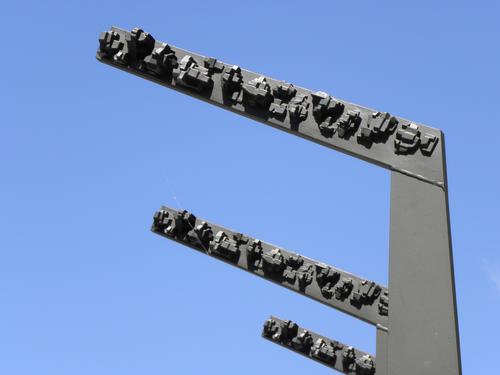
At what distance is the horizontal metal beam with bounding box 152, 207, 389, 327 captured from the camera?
29.8 ft

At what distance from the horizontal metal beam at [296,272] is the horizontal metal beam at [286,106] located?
3.53 meters

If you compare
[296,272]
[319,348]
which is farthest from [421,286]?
[319,348]

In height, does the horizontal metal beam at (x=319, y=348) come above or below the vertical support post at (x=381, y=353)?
above

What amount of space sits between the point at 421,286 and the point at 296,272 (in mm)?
4909

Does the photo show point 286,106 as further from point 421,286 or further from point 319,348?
point 319,348

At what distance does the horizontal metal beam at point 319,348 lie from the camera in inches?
425

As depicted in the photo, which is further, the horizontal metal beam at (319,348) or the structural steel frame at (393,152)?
the horizontal metal beam at (319,348)

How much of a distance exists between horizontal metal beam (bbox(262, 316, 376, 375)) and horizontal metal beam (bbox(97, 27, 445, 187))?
5.92m

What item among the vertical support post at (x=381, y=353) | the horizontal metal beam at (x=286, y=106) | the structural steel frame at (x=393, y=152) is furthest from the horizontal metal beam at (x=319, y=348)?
the horizontal metal beam at (x=286, y=106)

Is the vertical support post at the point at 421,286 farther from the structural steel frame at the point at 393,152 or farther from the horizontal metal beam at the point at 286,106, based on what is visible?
the horizontal metal beam at the point at 286,106

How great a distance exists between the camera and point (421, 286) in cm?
452

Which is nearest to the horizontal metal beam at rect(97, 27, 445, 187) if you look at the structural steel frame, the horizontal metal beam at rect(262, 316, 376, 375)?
the structural steel frame

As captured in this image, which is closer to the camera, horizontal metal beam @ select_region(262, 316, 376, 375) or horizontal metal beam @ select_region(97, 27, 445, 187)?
horizontal metal beam @ select_region(97, 27, 445, 187)

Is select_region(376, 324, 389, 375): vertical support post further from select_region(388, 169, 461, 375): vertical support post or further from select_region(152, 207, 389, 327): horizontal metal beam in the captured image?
select_region(388, 169, 461, 375): vertical support post
